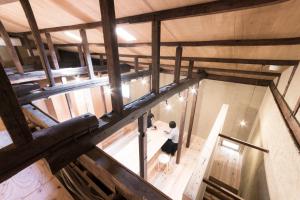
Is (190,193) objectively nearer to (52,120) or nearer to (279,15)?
(52,120)

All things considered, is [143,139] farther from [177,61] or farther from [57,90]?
[57,90]

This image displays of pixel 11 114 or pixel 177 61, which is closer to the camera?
pixel 11 114

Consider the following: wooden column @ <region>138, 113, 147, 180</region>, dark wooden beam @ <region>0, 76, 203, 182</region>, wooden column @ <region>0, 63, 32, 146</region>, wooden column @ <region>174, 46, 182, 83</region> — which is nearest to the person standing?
wooden column @ <region>138, 113, 147, 180</region>

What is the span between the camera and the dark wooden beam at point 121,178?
33.4 inches

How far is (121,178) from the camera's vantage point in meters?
0.94

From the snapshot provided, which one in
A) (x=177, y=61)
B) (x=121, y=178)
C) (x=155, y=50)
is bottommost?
(x=121, y=178)

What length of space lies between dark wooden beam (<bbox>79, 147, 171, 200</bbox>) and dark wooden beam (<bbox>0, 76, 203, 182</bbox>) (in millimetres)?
153

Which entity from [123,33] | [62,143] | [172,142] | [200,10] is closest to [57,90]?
[123,33]

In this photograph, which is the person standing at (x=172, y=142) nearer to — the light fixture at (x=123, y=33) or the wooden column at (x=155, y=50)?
the wooden column at (x=155, y=50)

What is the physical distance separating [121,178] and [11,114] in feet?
2.69

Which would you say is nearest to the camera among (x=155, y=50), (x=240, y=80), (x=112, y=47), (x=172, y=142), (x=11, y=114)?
(x=11, y=114)

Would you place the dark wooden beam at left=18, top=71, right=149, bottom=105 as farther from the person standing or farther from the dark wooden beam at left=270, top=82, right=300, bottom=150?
the dark wooden beam at left=270, top=82, right=300, bottom=150

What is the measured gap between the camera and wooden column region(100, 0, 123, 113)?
120 cm

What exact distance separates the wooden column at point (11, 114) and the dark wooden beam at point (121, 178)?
0.50 metres
